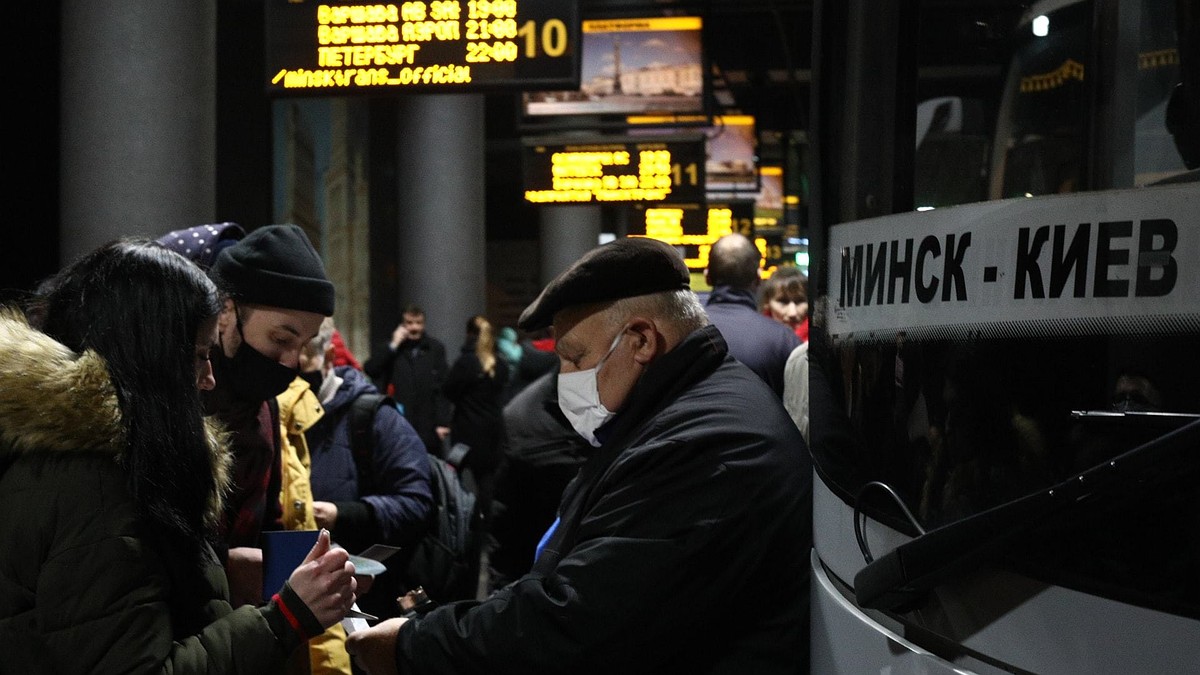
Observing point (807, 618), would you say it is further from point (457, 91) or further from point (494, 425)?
point (494, 425)

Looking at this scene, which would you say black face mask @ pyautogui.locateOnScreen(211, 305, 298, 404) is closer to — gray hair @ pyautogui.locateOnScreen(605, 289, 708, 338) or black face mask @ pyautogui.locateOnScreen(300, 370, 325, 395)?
gray hair @ pyautogui.locateOnScreen(605, 289, 708, 338)

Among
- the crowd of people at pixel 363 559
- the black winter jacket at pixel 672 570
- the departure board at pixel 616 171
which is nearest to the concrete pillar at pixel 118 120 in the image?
the crowd of people at pixel 363 559

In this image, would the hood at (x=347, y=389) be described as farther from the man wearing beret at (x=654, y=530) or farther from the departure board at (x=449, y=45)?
the departure board at (x=449, y=45)

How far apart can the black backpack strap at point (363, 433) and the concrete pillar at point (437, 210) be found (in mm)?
8901

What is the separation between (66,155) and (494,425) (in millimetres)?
5267

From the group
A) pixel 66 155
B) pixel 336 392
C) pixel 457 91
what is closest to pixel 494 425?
pixel 457 91

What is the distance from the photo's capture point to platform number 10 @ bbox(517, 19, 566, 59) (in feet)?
21.2

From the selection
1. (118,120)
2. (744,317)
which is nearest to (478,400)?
(118,120)

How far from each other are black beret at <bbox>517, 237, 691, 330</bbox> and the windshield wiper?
0.92 metres

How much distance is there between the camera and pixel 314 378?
14.5 ft

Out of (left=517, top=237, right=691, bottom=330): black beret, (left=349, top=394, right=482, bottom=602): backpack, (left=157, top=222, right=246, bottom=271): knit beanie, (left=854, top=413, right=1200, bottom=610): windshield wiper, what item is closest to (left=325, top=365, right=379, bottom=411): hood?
(left=349, top=394, right=482, bottom=602): backpack

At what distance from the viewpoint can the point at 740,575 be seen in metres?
2.17

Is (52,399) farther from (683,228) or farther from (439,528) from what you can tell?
(683,228)

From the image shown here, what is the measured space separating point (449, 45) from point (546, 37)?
1.60 feet
